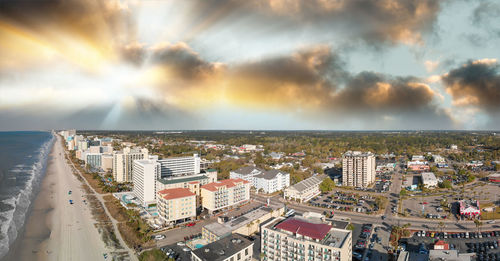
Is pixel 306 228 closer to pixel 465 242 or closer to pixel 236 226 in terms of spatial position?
pixel 236 226

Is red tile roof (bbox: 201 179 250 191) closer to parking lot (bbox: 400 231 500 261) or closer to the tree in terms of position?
the tree

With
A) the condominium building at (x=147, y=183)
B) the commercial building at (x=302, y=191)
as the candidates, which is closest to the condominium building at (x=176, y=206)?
the condominium building at (x=147, y=183)

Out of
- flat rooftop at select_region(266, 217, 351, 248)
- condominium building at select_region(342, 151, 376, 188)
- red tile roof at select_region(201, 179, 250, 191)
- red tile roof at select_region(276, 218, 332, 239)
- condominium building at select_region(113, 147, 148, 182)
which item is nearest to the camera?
flat rooftop at select_region(266, 217, 351, 248)

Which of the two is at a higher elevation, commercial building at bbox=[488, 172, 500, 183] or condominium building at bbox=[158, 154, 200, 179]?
condominium building at bbox=[158, 154, 200, 179]

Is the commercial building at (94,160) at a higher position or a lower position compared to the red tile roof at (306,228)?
lower

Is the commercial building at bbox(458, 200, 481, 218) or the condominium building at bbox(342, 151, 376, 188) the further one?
the condominium building at bbox(342, 151, 376, 188)

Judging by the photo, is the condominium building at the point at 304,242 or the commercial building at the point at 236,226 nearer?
the condominium building at the point at 304,242

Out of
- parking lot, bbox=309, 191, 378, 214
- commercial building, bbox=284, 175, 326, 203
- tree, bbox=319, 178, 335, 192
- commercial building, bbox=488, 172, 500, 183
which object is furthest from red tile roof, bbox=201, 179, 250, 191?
commercial building, bbox=488, 172, 500, 183

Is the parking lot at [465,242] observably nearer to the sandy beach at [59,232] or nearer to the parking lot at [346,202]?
the parking lot at [346,202]
